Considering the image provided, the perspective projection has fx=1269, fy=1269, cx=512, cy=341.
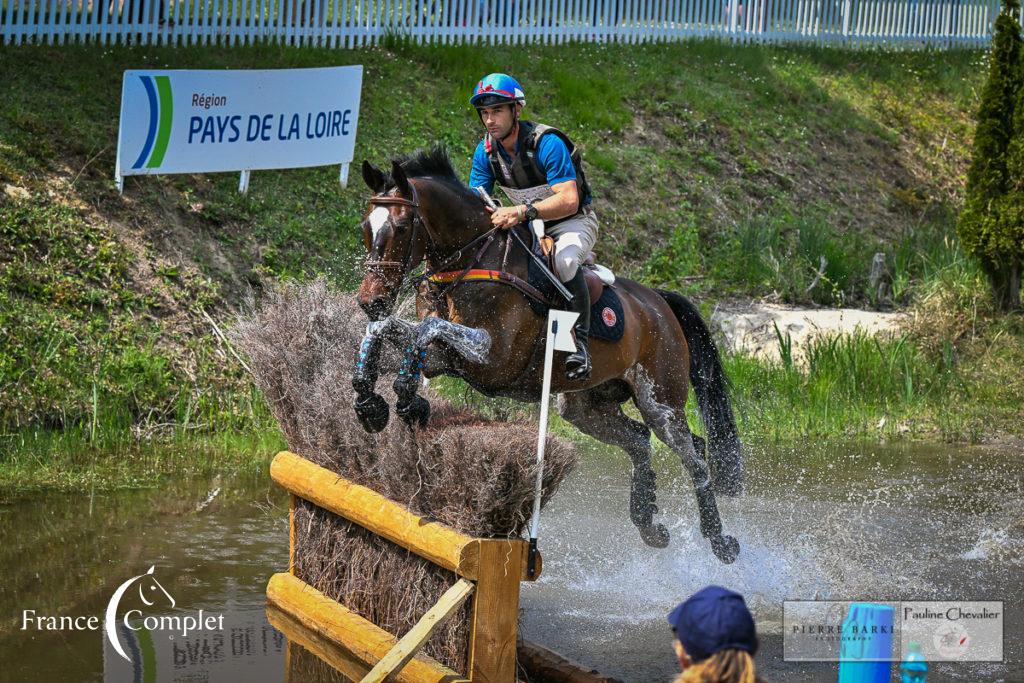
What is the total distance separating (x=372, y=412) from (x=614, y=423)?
2087 mm

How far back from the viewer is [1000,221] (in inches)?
457

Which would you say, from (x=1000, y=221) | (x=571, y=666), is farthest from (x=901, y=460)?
(x=571, y=666)

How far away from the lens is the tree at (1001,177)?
11562 mm

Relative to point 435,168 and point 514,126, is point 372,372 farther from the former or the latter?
point 514,126

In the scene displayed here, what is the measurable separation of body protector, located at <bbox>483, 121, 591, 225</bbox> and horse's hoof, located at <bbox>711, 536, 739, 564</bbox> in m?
2.08

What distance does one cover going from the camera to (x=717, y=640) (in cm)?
281

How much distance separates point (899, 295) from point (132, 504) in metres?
Result: 8.18

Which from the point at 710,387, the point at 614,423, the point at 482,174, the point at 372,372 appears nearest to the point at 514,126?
the point at 482,174

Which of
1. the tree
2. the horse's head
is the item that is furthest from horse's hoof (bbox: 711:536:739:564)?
the tree

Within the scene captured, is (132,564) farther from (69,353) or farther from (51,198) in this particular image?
(51,198)

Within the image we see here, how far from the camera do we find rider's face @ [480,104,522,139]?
598cm

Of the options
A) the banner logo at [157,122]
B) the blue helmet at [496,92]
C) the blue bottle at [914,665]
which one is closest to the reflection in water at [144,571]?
the blue helmet at [496,92]

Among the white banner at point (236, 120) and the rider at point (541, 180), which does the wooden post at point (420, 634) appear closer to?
the rider at point (541, 180)

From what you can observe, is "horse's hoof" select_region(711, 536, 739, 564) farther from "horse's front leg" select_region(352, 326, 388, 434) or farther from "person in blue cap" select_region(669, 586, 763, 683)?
"person in blue cap" select_region(669, 586, 763, 683)
